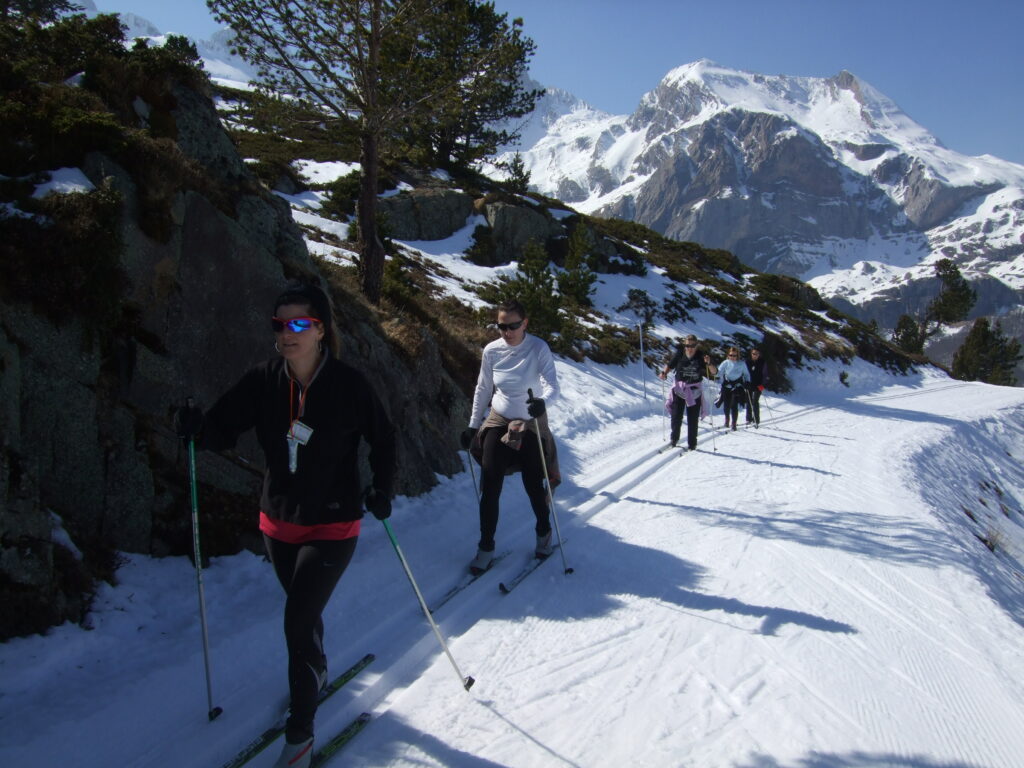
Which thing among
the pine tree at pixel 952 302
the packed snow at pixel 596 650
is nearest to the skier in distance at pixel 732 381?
the packed snow at pixel 596 650

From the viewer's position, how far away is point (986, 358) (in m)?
64.3

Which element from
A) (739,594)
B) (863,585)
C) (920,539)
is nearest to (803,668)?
(739,594)

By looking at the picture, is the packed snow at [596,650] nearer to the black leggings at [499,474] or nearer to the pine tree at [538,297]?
the black leggings at [499,474]

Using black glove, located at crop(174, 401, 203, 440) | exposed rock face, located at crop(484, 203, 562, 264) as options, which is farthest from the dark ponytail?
exposed rock face, located at crop(484, 203, 562, 264)

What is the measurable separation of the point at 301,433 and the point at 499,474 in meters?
2.61

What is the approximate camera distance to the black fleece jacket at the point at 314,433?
2.99m

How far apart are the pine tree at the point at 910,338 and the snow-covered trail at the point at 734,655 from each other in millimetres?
64256

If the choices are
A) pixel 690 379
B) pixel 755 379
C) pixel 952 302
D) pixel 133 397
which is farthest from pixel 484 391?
pixel 952 302

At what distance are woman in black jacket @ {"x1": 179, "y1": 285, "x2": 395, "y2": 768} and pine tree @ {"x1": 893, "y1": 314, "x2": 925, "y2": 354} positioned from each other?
229 ft

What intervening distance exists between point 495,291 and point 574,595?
65.6ft

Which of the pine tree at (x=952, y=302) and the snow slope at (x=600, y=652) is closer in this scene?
the snow slope at (x=600, y=652)

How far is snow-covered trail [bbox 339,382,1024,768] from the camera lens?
3.25 m

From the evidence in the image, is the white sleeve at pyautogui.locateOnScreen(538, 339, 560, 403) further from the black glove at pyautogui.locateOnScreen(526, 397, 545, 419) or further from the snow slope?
the snow slope

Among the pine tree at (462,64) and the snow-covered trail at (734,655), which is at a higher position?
the pine tree at (462,64)
